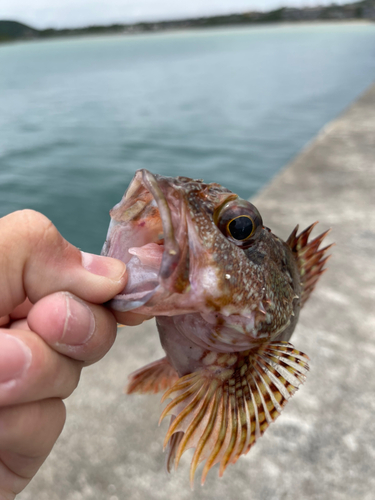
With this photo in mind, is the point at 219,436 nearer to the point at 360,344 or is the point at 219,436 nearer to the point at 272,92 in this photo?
the point at 360,344

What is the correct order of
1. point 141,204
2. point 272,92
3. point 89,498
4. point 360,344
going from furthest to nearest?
point 272,92 → point 360,344 → point 89,498 → point 141,204

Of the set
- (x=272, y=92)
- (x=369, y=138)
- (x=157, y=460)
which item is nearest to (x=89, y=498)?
(x=157, y=460)

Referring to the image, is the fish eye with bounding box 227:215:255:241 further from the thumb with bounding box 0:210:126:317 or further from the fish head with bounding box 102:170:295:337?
the thumb with bounding box 0:210:126:317

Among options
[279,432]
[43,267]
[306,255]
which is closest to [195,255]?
[43,267]

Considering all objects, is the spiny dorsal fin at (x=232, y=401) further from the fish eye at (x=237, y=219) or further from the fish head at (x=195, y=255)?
the fish eye at (x=237, y=219)

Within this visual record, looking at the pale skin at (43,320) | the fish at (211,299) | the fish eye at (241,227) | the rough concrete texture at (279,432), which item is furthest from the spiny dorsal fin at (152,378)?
the rough concrete texture at (279,432)

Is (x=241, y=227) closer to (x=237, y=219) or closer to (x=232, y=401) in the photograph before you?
(x=237, y=219)

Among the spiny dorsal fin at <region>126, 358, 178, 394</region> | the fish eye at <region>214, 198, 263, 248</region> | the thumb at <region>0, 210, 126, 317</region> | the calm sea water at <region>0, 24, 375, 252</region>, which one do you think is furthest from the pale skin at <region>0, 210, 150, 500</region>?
the calm sea water at <region>0, 24, 375, 252</region>
